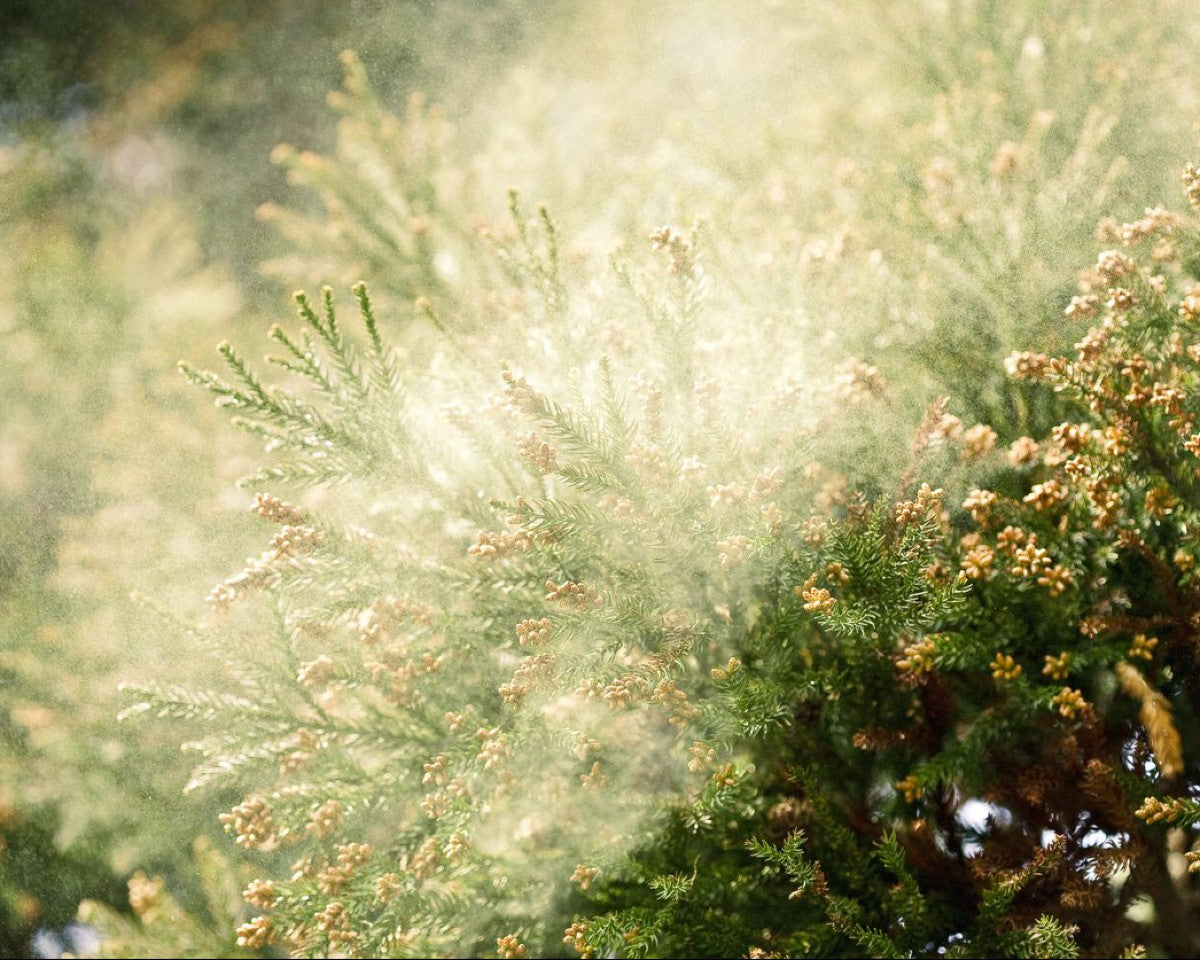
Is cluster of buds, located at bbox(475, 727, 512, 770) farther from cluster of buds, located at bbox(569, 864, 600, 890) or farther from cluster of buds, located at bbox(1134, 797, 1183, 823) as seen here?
cluster of buds, located at bbox(1134, 797, 1183, 823)

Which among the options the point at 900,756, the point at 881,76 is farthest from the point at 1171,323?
the point at 881,76

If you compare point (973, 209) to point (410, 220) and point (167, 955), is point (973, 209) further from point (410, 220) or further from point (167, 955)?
point (167, 955)

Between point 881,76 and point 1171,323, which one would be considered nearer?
point 1171,323

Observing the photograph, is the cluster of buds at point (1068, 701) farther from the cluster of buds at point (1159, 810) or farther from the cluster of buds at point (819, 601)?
the cluster of buds at point (819, 601)

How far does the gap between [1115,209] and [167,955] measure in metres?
1.79

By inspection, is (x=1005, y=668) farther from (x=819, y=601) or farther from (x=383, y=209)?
(x=383, y=209)

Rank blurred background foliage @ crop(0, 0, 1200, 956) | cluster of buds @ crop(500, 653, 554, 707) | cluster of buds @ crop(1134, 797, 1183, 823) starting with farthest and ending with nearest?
1. blurred background foliage @ crop(0, 0, 1200, 956)
2. cluster of buds @ crop(500, 653, 554, 707)
3. cluster of buds @ crop(1134, 797, 1183, 823)

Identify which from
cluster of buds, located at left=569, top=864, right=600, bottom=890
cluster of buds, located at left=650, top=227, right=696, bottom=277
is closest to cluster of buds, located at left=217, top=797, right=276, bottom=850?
cluster of buds, located at left=569, top=864, right=600, bottom=890

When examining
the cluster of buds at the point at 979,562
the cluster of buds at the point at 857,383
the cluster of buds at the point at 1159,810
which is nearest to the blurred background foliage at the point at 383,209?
the cluster of buds at the point at 857,383

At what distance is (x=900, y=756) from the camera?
1083mm

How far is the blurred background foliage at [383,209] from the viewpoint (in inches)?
51.8

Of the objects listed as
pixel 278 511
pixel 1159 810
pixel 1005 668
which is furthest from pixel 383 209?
pixel 1159 810

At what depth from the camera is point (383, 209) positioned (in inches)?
77.8

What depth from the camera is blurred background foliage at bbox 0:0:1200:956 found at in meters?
1.32
